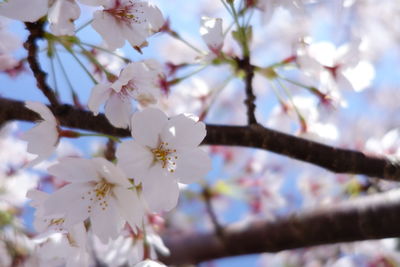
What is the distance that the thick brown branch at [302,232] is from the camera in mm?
1321

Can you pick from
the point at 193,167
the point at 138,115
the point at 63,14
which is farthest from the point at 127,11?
the point at 193,167

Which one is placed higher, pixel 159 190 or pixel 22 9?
pixel 22 9

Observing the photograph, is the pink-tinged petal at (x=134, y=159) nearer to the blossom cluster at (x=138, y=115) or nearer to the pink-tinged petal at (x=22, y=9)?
the blossom cluster at (x=138, y=115)

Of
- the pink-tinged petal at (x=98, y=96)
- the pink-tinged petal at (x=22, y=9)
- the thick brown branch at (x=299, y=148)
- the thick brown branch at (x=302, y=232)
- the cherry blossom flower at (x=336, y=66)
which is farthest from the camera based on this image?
the thick brown branch at (x=302, y=232)

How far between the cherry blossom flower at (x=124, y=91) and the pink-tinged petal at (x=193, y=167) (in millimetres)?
162

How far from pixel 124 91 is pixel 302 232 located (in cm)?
Answer: 89

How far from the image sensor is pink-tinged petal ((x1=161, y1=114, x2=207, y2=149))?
33.6 inches

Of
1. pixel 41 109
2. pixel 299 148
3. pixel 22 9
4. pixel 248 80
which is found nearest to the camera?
pixel 22 9

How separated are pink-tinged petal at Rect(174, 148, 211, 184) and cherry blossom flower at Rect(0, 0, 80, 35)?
33 centimetres

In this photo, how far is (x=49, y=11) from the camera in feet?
2.75

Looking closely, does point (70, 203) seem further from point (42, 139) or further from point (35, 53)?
point (35, 53)

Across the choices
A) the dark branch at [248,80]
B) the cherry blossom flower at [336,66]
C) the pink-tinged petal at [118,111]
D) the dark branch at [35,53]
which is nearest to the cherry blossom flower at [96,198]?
the pink-tinged petal at [118,111]

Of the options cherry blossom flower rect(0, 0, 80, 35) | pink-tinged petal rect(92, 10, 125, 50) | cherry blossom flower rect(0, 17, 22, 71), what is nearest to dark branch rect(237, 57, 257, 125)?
pink-tinged petal rect(92, 10, 125, 50)

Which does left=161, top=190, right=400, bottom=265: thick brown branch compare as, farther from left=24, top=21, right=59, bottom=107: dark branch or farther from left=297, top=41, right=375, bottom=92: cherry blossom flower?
left=24, top=21, right=59, bottom=107: dark branch
